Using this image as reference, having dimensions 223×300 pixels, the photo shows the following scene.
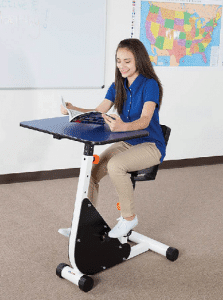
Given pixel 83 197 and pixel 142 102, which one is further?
pixel 142 102

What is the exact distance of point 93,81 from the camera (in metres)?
3.64

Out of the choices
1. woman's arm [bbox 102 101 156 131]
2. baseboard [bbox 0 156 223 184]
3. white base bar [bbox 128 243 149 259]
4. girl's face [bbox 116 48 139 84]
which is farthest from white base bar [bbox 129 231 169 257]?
baseboard [bbox 0 156 223 184]

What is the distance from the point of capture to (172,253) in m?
2.26

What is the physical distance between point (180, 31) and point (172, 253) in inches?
92.7

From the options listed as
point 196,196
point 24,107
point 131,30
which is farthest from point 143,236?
point 131,30

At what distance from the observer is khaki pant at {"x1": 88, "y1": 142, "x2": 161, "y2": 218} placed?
2.03 metres

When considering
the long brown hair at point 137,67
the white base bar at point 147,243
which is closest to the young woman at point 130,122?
the long brown hair at point 137,67

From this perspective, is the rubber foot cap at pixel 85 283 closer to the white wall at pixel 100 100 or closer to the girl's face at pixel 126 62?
the girl's face at pixel 126 62

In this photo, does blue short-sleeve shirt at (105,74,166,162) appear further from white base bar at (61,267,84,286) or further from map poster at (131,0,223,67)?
map poster at (131,0,223,67)

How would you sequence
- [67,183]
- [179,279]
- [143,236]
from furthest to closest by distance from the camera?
[67,183] < [143,236] < [179,279]

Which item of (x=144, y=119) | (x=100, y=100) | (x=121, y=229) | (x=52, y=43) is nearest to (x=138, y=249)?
(x=121, y=229)

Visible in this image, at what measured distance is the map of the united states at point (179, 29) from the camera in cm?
379

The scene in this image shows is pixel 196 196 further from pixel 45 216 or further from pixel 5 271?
pixel 5 271

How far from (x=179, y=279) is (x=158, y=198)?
3.92 ft
